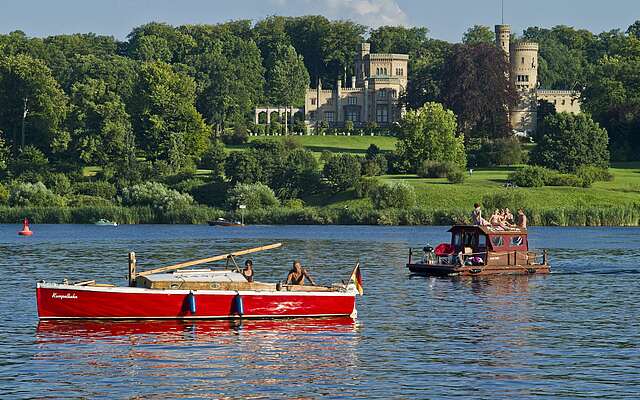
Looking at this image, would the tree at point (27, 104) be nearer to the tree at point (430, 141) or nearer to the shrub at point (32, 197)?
the shrub at point (32, 197)

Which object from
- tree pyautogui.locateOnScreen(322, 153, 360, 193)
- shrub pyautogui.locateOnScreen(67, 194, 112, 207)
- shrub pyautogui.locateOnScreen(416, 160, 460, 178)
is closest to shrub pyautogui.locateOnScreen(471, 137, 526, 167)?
shrub pyautogui.locateOnScreen(416, 160, 460, 178)

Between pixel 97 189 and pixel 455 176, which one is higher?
pixel 455 176

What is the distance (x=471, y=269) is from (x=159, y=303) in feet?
79.5

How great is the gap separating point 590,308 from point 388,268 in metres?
20.4

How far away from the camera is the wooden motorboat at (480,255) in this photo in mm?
65562

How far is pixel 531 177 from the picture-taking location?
14275 centimetres

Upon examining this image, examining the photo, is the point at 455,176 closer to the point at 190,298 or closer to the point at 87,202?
the point at 87,202

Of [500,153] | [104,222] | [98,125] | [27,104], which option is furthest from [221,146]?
[104,222]

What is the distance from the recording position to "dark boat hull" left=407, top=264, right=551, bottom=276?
65312 mm

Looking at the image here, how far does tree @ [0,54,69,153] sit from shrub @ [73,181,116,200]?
919 inches

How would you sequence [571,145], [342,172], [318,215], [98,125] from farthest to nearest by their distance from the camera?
[98,125] → [571,145] → [342,172] → [318,215]

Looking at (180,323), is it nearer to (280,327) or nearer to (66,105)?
(280,327)

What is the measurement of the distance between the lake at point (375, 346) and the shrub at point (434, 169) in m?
82.4

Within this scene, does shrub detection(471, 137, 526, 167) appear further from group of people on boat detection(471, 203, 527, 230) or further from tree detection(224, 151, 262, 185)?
group of people on boat detection(471, 203, 527, 230)
